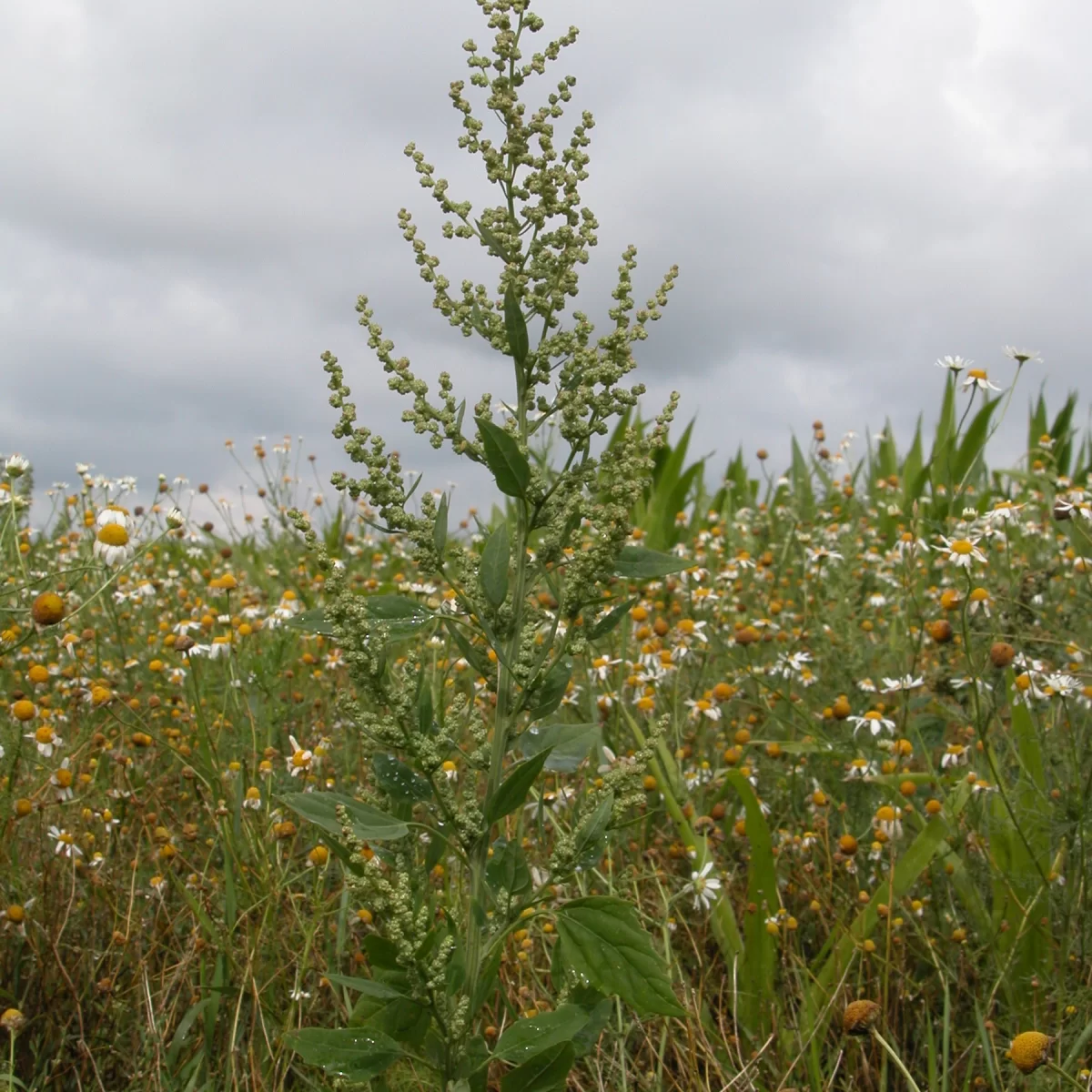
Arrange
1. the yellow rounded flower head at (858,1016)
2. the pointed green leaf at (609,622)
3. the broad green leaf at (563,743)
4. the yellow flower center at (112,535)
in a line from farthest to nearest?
the yellow flower center at (112,535), the yellow rounded flower head at (858,1016), the broad green leaf at (563,743), the pointed green leaf at (609,622)

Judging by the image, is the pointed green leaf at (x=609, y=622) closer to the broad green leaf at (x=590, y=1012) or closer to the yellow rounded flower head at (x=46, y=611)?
the broad green leaf at (x=590, y=1012)

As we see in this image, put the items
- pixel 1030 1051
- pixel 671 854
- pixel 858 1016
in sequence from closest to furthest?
pixel 1030 1051 → pixel 858 1016 → pixel 671 854

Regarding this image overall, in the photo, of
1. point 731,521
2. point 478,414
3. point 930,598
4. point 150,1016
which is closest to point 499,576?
point 478,414

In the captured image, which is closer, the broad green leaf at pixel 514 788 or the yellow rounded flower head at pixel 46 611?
the broad green leaf at pixel 514 788

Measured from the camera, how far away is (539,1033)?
5.54 ft

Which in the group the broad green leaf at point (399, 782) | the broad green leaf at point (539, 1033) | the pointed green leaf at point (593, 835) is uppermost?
the broad green leaf at point (399, 782)

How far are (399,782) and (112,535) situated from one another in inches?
61.2

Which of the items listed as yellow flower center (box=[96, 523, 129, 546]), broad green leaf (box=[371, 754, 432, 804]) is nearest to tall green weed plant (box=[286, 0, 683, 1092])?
broad green leaf (box=[371, 754, 432, 804])

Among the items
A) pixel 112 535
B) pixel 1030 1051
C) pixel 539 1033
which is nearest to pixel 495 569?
pixel 539 1033

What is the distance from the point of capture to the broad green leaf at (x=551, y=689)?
1740mm

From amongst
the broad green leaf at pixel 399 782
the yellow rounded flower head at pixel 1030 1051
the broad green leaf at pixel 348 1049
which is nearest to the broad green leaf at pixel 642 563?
the broad green leaf at pixel 399 782

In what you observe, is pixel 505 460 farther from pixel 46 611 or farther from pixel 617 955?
pixel 46 611

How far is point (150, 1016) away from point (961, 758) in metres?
2.74

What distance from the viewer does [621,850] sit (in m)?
3.27
